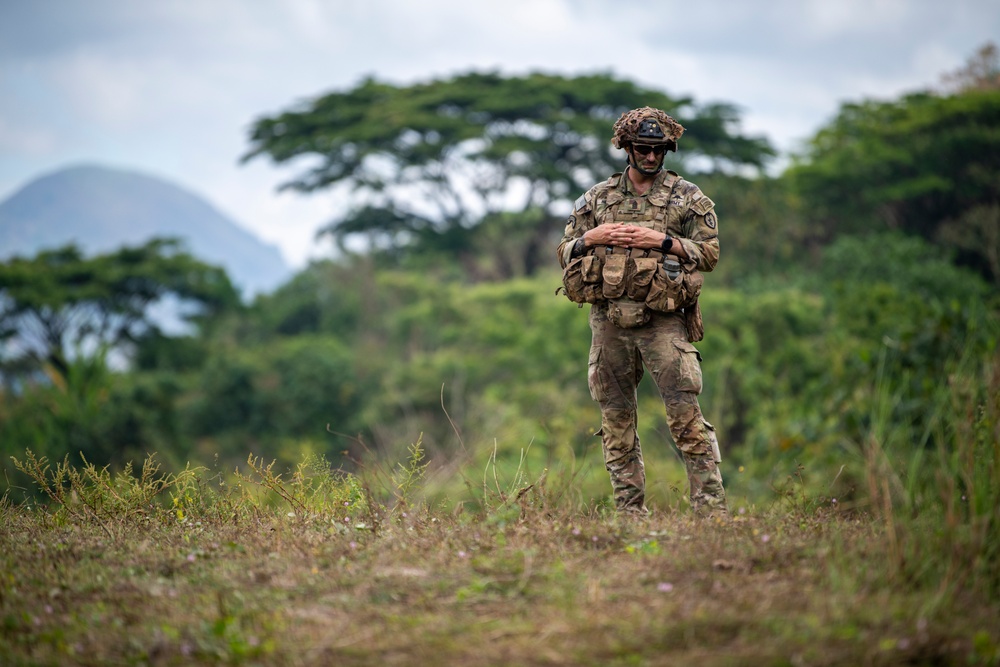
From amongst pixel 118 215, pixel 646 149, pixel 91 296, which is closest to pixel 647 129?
pixel 646 149

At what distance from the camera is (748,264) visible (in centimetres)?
3112

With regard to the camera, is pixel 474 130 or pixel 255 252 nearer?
pixel 474 130

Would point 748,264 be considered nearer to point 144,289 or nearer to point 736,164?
point 736,164

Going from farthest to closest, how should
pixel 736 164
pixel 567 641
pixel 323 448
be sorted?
pixel 736 164 → pixel 323 448 → pixel 567 641

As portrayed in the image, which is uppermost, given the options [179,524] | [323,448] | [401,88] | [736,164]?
[401,88]

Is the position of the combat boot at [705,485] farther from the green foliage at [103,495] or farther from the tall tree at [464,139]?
the tall tree at [464,139]

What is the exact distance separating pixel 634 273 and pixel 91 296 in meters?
31.5

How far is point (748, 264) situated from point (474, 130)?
9.61 meters

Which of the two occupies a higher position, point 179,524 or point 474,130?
point 474,130

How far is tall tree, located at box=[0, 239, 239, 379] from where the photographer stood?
3372cm

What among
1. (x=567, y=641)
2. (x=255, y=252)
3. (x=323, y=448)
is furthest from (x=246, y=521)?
(x=255, y=252)

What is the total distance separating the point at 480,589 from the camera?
14.2 feet

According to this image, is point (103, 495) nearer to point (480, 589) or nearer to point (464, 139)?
point (480, 589)

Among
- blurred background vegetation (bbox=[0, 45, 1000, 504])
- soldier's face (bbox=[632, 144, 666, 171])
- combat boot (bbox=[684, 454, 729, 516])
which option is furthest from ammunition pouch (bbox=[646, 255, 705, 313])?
blurred background vegetation (bbox=[0, 45, 1000, 504])
